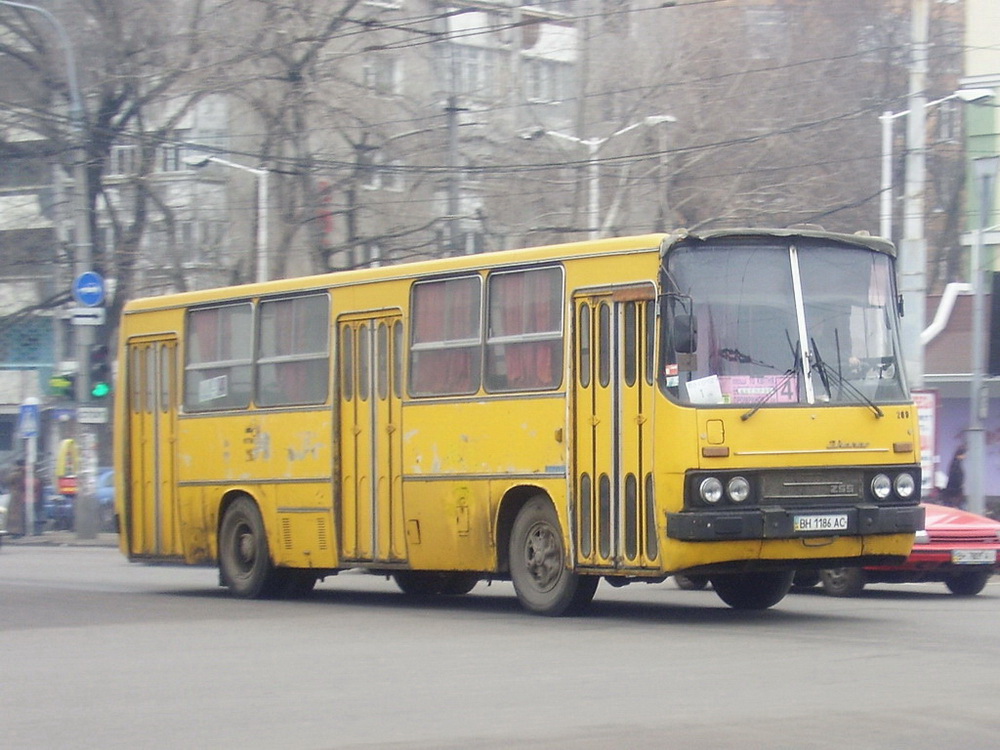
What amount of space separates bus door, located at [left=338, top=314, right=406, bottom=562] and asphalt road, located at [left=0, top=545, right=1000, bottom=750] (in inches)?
27.5

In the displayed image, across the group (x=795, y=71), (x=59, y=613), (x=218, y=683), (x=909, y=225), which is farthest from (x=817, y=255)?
(x=795, y=71)

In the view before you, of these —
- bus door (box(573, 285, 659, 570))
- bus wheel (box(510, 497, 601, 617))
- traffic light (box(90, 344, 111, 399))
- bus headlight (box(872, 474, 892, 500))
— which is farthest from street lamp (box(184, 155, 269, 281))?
bus headlight (box(872, 474, 892, 500))

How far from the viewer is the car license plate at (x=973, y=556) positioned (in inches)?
711

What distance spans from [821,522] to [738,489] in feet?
2.37

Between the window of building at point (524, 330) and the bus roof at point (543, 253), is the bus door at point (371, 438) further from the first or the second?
the window of building at point (524, 330)

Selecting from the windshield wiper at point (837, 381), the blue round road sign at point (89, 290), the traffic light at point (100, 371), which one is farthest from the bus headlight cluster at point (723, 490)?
the blue round road sign at point (89, 290)

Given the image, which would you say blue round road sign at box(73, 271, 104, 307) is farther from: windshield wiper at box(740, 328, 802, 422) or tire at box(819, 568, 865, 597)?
windshield wiper at box(740, 328, 802, 422)

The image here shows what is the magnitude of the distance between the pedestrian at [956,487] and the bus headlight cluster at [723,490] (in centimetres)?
1759

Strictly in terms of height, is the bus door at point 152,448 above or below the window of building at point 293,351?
below

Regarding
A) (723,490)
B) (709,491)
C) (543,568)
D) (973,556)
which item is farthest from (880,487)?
(973,556)

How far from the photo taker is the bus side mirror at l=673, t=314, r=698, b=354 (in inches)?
523

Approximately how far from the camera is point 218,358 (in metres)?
18.5

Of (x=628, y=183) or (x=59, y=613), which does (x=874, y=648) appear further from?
(x=628, y=183)

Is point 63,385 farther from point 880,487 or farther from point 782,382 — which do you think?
point 880,487
